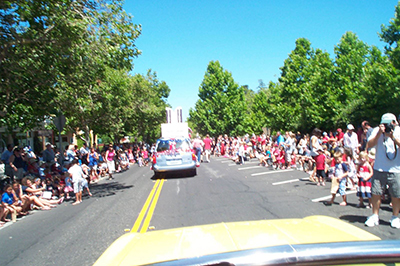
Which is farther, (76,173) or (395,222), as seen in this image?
(76,173)

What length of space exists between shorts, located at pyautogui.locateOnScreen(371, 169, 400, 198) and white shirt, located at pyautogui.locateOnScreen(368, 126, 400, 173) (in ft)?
0.26

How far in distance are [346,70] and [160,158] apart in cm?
1773

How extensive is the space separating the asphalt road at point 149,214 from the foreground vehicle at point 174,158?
2.91m

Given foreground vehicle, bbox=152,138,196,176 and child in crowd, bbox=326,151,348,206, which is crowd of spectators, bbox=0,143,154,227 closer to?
foreground vehicle, bbox=152,138,196,176

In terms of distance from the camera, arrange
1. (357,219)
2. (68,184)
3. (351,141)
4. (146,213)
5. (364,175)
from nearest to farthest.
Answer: (357,219), (364,175), (146,213), (351,141), (68,184)

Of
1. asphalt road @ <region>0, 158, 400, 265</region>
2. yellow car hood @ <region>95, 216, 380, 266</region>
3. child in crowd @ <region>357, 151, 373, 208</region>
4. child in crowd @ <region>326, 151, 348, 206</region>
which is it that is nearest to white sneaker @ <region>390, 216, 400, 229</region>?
asphalt road @ <region>0, 158, 400, 265</region>

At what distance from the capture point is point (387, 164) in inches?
233

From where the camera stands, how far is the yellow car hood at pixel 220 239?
1.96 metres

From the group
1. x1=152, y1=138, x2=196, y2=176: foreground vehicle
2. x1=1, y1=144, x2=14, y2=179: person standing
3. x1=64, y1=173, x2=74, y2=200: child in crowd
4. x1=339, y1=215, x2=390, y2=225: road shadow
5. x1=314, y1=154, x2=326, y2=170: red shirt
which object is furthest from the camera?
x1=152, y1=138, x2=196, y2=176: foreground vehicle

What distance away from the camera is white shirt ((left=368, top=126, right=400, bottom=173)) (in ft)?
19.1

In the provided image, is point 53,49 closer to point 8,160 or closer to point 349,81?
point 8,160

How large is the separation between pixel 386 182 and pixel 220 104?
43903 mm

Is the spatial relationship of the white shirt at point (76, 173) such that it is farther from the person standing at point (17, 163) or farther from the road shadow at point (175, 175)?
the road shadow at point (175, 175)

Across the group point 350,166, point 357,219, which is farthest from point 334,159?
point 357,219
